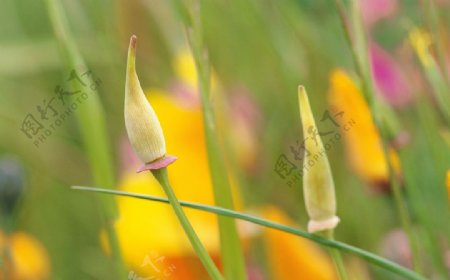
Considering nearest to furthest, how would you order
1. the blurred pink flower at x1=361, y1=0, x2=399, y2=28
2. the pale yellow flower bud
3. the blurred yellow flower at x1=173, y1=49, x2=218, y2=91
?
the pale yellow flower bud, the blurred yellow flower at x1=173, y1=49, x2=218, y2=91, the blurred pink flower at x1=361, y1=0, x2=399, y2=28

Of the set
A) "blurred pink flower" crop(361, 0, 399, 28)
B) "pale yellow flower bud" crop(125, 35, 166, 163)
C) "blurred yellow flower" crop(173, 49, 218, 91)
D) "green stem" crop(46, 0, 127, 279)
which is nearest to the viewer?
"pale yellow flower bud" crop(125, 35, 166, 163)

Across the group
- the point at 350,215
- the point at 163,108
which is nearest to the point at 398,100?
the point at 350,215

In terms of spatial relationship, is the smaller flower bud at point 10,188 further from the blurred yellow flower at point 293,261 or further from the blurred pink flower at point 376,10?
the blurred pink flower at point 376,10

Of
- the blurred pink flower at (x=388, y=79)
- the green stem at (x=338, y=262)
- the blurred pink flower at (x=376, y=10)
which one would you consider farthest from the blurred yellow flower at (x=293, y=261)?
the blurred pink flower at (x=376, y=10)

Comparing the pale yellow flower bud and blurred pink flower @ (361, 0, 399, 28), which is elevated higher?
blurred pink flower @ (361, 0, 399, 28)

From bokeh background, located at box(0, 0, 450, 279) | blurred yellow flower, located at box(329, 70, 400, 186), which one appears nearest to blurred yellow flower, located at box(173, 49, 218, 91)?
Result: bokeh background, located at box(0, 0, 450, 279)

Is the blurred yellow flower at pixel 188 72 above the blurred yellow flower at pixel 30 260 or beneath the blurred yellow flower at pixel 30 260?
above

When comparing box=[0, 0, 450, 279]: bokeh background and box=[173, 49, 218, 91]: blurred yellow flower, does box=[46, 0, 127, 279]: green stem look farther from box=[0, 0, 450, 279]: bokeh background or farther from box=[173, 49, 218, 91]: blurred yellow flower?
box=[173, 49, 218, 91]: blurred yellow flower
